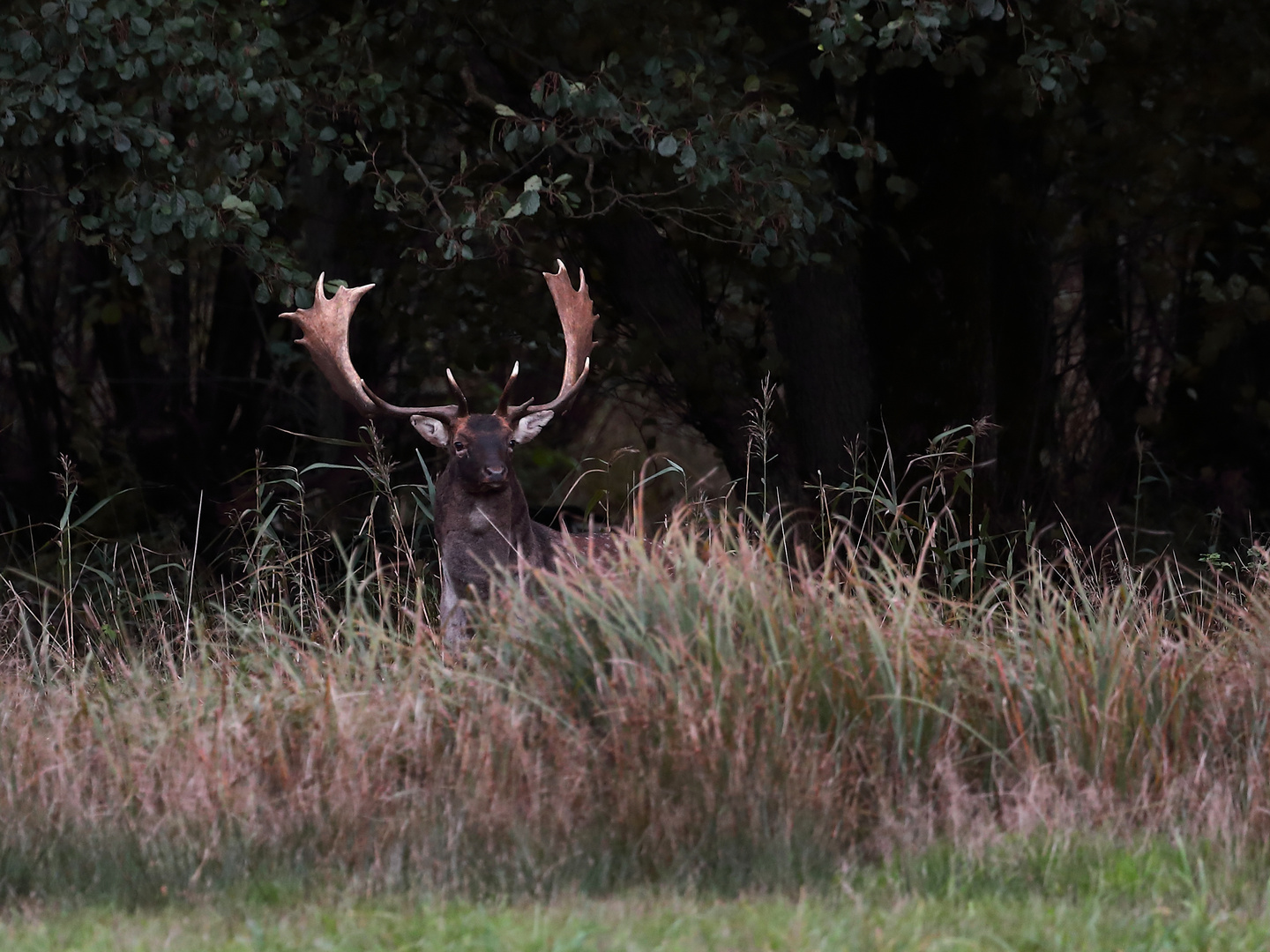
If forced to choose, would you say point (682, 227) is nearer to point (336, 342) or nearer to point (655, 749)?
point (336, 342)

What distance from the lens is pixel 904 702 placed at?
5.44 m

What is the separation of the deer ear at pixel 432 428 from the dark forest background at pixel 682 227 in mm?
827

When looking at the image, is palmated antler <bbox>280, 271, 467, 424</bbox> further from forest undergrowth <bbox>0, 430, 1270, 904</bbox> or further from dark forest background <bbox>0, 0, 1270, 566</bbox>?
forest undergrowth <bbox>0, 430, 1270, 904</bbox>

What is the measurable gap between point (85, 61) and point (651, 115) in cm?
262

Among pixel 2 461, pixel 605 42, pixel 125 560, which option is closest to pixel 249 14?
pixel 605 42

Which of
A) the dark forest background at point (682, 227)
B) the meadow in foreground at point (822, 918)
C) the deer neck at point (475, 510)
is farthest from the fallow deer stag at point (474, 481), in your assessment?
the meadow in foreground at point (822, 918)

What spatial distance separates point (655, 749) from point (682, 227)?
214 inches

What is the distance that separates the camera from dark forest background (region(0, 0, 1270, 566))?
27.9ft

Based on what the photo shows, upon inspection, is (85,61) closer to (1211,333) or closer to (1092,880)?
(1092,880)

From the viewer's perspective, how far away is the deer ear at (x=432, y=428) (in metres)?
7.80

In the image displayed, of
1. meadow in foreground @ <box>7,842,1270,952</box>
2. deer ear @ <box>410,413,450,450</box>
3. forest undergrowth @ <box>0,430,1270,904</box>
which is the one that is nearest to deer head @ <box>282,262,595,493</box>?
deer ear @ <box>410,413,450,450</box>

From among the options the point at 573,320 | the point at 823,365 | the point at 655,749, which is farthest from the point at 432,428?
the point at 823,365

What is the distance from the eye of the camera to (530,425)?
7902 millimetres

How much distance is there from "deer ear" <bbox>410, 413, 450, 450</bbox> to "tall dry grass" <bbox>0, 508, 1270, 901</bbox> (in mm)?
1984
